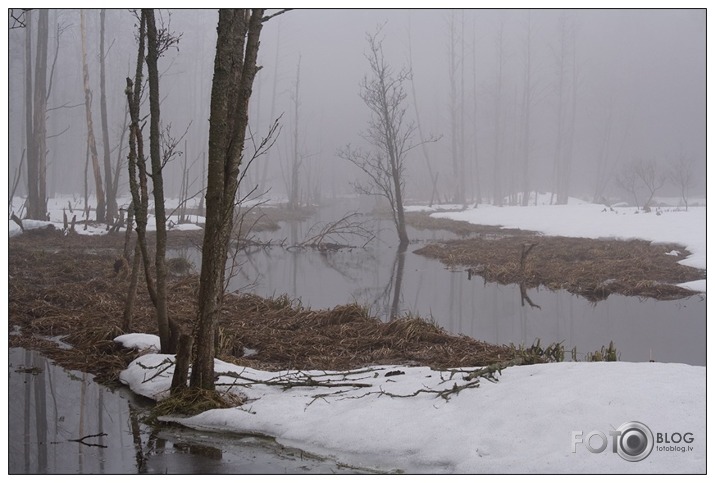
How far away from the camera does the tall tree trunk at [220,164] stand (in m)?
4.78

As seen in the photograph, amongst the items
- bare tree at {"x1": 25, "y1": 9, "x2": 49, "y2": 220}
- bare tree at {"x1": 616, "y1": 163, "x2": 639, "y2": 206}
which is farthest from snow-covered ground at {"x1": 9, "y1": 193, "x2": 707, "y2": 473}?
bare tree at {"x1": 616, "y1": 163, "x2": 639, "y2": 206}

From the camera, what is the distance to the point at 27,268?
42.3 ft

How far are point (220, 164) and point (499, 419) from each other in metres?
2.79

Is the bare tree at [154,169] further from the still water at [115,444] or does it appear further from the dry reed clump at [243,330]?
the still water at [115,444]

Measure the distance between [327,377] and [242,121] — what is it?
253 cm

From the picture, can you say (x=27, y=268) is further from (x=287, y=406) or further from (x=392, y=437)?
(x=392, y=437)

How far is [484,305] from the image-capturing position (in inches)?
446

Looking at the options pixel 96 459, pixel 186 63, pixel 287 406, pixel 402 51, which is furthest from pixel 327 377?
pixel 186 63

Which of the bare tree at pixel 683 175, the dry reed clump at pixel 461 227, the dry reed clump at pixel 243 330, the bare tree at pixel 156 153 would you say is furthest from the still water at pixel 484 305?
the bare tree at pixel 683 175

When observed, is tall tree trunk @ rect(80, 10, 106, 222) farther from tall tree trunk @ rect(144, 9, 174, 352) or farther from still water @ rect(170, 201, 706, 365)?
tall tree trunk @ rect(144, 9, 174, 352)

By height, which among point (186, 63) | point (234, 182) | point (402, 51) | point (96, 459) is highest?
point (186, 63)

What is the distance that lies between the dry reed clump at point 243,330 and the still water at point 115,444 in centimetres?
81

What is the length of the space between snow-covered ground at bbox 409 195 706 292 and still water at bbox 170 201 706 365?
2679 mm

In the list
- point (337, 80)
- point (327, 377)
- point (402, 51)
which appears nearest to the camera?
point (327, 377)
